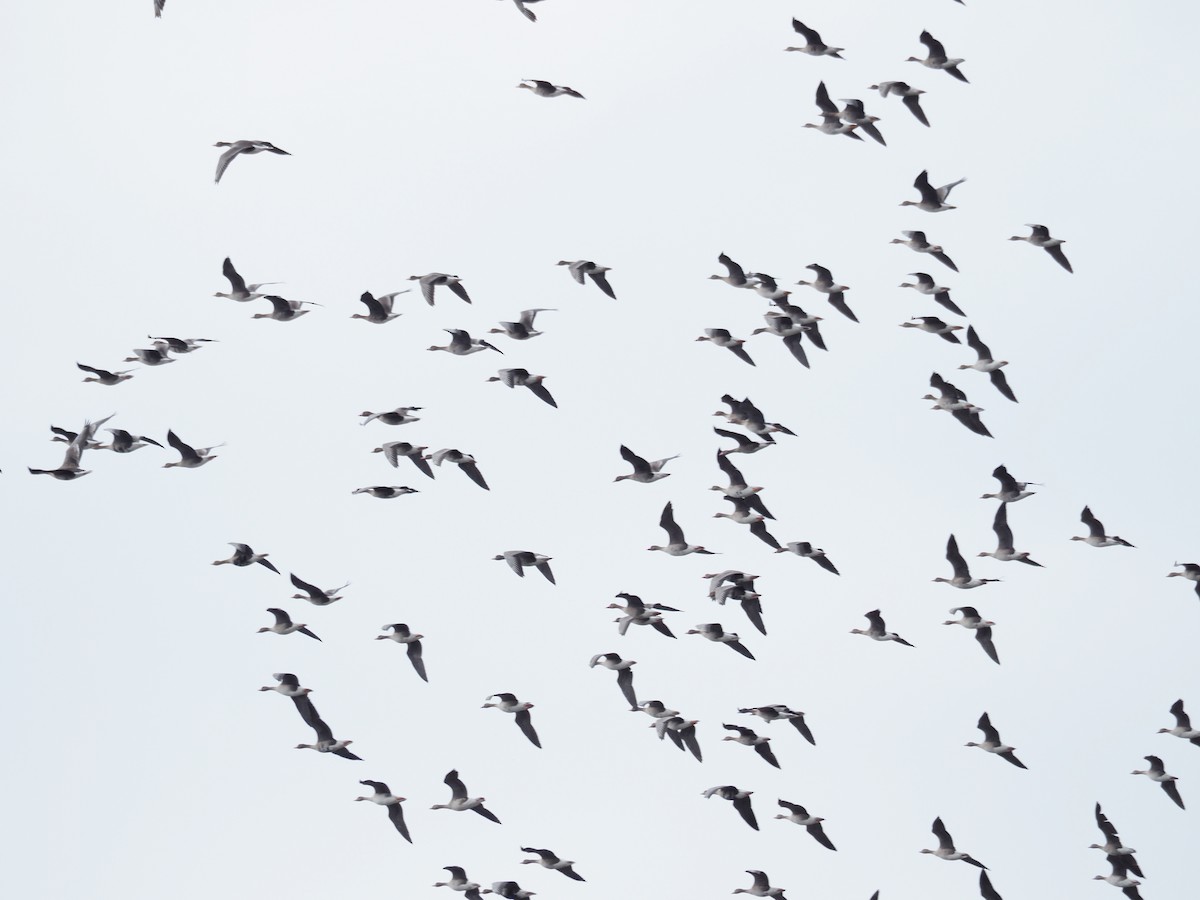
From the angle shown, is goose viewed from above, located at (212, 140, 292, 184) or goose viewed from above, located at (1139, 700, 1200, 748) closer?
goose viewed from above, located at (212, 140, 292, 184)

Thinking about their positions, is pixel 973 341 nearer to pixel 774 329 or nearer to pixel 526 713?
pixel 774 329

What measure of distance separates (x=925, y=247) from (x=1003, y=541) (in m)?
5.55

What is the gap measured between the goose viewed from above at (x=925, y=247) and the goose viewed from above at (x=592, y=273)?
538 cm

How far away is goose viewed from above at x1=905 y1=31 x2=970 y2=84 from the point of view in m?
43.2

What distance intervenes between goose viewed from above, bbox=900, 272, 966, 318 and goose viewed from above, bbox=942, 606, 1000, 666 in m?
5.37

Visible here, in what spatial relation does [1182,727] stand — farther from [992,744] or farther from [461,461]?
[461,461]

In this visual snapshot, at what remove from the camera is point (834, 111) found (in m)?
44.2

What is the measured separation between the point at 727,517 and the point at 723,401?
2147 millimetres

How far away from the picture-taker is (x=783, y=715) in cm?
4559

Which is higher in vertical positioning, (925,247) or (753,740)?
(925,247)

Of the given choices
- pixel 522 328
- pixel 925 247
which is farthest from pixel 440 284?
pixel 925 247

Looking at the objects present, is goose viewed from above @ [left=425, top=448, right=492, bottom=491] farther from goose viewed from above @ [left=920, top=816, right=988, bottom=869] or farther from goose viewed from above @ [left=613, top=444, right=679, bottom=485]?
goose viewed from above @ [left=920, top=816, right=988, bottom=869]

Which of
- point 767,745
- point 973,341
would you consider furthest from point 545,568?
point 973,341

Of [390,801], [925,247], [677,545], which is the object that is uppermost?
[925,247]
